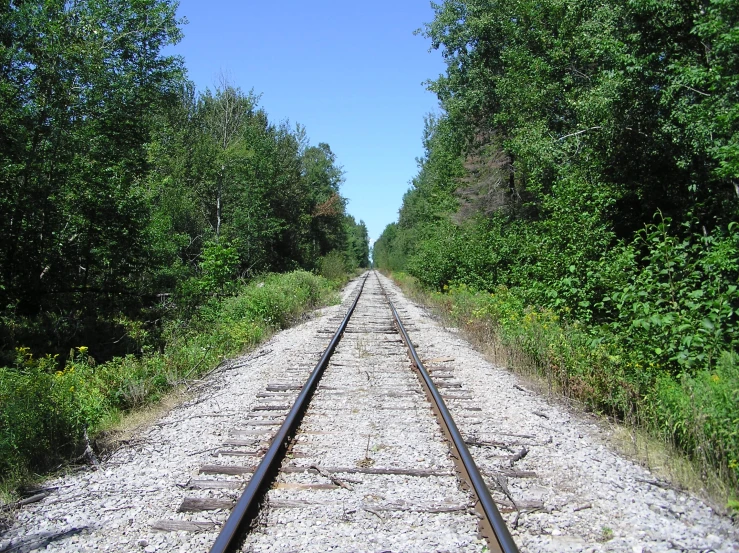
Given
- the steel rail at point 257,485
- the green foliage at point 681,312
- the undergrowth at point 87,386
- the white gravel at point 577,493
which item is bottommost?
the white gravel at point 577,493

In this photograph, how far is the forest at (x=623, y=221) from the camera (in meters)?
5.63

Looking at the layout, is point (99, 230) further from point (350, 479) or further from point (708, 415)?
point (708, 415)

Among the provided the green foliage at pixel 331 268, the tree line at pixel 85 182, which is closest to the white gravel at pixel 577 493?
the tree line at pixel 85 182

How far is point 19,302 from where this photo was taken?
1297cm

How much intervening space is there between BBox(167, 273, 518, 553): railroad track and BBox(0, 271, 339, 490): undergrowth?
5.19 feet

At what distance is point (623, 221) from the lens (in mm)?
13266

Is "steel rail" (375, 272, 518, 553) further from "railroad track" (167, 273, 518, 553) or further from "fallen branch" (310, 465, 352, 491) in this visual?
"fallen branch" (310, 465, 352, 491)

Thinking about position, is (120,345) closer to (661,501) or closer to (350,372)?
(350,372)

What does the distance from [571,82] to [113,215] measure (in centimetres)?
1257

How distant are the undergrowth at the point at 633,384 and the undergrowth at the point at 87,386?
17.7ft

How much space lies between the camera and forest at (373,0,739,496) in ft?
18.5

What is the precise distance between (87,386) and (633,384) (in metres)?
6.98

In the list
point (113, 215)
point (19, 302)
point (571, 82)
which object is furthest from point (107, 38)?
point (571, 82)

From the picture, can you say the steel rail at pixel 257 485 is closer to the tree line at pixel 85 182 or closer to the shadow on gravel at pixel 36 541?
the shadow on gravel at pixel 36 541
